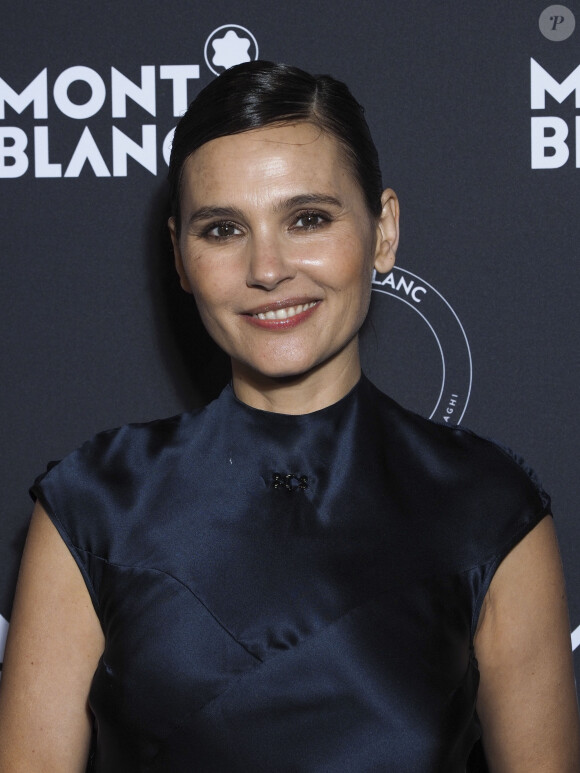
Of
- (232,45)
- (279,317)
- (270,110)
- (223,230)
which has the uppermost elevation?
(232,45)

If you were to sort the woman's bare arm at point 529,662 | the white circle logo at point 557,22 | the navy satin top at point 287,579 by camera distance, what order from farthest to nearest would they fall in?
the white circle logo at point 557,22 < the woman's bare arm at point 529,662 < the navy satin top at point 287,579

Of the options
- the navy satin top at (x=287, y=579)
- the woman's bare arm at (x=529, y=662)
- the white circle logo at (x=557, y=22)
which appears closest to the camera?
the navy satin top at (x=287, y=579)

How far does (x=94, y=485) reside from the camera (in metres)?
1.31

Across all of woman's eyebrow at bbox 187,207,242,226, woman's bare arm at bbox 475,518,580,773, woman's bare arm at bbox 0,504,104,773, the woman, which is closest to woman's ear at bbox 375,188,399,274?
the woman

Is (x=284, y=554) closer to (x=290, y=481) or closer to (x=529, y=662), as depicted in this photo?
(x=290, y=481)

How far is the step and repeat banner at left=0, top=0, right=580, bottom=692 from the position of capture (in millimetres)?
1628

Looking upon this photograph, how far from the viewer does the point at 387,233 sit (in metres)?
1.38

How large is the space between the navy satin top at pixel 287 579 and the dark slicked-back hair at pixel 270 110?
0.32 metres

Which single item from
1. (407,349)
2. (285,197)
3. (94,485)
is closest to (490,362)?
(407,349)

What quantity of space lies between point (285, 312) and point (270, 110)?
0.25 meters

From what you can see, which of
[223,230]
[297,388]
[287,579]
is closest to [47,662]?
[287,579]

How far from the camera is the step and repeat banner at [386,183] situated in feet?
5.34

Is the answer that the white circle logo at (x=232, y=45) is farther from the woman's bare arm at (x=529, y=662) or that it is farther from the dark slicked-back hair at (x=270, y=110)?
the woman's bare arm at (x=529, y=662)

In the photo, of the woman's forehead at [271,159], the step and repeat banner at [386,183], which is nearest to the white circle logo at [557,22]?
the step and repeat banner at [386,183]
